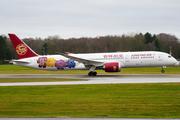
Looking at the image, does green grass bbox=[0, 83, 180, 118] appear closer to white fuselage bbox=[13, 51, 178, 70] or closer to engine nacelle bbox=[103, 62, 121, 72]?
engine nacelle bbox=[103, 62, 121, 72]

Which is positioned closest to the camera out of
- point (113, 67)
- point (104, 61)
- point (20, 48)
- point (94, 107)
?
point (94, 107)

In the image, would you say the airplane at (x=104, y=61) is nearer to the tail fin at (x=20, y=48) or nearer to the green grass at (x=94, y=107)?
the tail fin at (x=20, y=48)

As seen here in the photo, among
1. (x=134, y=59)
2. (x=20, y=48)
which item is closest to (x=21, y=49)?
(x=20, y=48)

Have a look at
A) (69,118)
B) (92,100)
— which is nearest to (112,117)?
(69,118)

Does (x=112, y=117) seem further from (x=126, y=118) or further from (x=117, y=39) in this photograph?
(x=117, y=39)

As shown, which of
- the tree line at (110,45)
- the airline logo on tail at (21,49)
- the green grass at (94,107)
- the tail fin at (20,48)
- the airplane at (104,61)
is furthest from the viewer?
the tree line at (110,45)

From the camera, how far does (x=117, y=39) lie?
302 feet

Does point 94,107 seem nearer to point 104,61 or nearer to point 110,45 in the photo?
point 104,61

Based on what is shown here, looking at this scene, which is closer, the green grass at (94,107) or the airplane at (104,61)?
the green grass at (94,107)

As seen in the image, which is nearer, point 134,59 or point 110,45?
point 134,59

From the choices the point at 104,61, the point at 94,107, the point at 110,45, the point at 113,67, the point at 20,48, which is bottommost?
the point at 94,107

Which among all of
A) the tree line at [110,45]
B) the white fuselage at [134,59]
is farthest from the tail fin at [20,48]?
the tree line at [110,45]

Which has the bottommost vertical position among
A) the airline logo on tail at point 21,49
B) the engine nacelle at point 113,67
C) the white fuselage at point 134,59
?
the engine nacelle at point 113,67

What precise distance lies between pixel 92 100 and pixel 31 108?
3.56 metres
